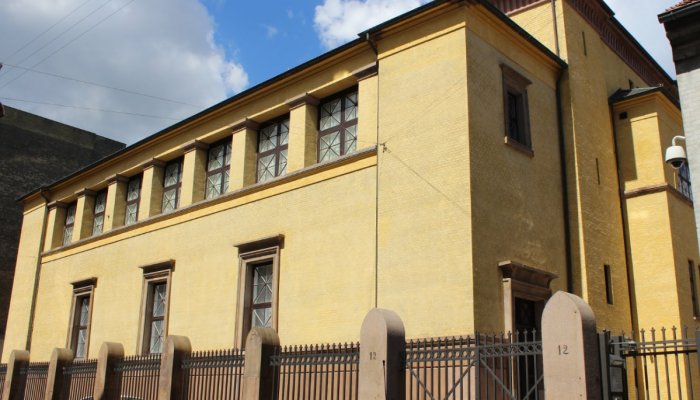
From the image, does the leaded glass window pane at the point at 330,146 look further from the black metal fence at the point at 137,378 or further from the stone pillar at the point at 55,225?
the stone pillar at the point at 55,225

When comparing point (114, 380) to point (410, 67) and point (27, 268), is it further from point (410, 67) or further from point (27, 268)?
point (27, 268)

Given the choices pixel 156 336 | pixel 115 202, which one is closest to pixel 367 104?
pixel 156 336

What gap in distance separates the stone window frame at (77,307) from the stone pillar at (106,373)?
324 inches

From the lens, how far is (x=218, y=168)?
20797 millimetres

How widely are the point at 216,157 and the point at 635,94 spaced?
1204 cm

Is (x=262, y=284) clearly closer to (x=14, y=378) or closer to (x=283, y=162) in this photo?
(x=283, y=162)

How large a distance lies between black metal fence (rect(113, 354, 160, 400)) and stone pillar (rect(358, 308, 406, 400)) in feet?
18.5

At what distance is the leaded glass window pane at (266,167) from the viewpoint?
18.9 m

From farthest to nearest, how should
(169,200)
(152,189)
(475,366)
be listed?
(152,189)
(169,200)
(475,366)

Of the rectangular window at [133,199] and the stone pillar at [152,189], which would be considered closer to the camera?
the stone pillar at [152,189]

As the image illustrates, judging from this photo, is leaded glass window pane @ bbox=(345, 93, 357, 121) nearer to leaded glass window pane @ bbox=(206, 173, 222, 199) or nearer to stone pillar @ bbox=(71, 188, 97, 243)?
leaded glass window pane @ bbox=(206, 173, 222, 199)

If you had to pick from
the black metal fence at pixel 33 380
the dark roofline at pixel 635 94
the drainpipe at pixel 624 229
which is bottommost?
the black metal fence at pixel 33 380

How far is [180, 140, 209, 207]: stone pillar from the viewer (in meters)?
20.8

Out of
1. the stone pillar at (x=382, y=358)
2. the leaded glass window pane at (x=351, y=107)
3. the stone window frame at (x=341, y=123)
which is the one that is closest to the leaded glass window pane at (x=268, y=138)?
the stone window frame at (x=341, y=123)
